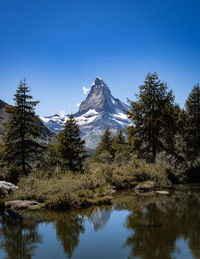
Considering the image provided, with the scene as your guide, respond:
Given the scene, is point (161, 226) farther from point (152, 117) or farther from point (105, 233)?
point (152, 117)

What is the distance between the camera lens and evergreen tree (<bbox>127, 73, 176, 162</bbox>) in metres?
30.2

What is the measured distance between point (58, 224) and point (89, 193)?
5560mm

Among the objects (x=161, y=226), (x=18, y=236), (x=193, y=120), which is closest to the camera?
(x=18, y=236)

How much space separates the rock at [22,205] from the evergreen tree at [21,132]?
339 inches

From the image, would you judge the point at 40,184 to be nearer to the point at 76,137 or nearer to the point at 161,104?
the point at 76,137

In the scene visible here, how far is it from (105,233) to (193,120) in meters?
31.3

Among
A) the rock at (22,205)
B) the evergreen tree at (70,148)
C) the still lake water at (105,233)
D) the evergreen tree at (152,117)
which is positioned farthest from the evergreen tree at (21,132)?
the evergreen tree at (152,117)

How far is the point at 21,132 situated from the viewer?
75.4 feet

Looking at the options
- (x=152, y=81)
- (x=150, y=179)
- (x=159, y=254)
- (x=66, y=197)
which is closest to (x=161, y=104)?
(x=152, y=81)

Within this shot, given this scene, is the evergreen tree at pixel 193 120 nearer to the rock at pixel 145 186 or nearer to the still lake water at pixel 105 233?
the rock at pixel 145 186

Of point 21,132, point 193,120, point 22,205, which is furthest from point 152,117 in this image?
point 22,205

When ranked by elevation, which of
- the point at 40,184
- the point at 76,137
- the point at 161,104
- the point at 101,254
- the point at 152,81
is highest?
the point at 152,81

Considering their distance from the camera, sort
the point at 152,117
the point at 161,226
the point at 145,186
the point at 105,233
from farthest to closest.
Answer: the point at 152,117 → the point at 145,186 → the point at 161,226 → the point at 105,233

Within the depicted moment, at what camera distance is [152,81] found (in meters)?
31.1
